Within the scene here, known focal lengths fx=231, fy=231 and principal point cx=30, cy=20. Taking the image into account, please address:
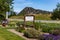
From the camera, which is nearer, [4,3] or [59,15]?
[4,3]

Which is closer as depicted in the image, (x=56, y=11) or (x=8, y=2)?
(x=8, y=2)

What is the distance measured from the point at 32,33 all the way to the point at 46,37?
3822 millimetres

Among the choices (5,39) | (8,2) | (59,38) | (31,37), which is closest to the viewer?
(59,38)

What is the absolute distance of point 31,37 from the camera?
1823 centimetres

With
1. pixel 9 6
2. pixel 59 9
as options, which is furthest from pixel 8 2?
pixel 59 9

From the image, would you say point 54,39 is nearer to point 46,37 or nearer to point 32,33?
point 46,37

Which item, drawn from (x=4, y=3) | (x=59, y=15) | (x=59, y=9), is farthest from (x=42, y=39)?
(x=59, y=9)

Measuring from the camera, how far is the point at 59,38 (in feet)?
44.7

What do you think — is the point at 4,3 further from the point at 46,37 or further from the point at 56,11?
the point at 46,37

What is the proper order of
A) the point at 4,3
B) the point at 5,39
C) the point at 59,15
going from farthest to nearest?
the point at 59,15 < the point at 4,3 < the point at 5,39

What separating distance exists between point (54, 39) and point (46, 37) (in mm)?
1391

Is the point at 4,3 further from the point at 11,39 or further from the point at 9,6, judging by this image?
the point at 11,39

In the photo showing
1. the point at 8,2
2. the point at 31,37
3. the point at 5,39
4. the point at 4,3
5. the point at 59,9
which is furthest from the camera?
the point at 59,9

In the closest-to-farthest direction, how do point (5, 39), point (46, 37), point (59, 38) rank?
point (59, 38) → point (46, 37) → point (5, 39)
